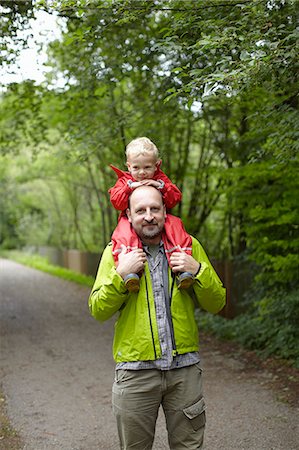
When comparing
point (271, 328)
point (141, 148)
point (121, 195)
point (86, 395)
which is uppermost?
point (141, 148)

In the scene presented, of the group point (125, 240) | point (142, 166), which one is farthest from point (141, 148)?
point (125, 240)

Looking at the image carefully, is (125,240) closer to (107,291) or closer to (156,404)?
(107,291)

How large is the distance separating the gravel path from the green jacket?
233cm

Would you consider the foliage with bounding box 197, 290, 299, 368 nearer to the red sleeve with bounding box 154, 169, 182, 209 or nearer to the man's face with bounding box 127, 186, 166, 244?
the red sleeve with bounding box 154, 169, 182, 209

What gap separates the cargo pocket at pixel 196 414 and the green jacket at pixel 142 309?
0.30 m

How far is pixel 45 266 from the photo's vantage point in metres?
27.4

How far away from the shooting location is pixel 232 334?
388 inches

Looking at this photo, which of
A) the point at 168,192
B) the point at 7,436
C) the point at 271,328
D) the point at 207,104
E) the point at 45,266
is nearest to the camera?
the point at 168,192

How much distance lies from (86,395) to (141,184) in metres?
4.27

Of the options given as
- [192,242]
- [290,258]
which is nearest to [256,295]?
[290,258]

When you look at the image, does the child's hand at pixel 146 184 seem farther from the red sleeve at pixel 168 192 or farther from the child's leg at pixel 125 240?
the child's leg at pixel 125 240

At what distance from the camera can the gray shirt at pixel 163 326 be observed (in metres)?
3.12

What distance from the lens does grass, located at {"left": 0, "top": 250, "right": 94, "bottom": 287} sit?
19.7m

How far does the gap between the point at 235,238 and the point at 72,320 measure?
4607mm
